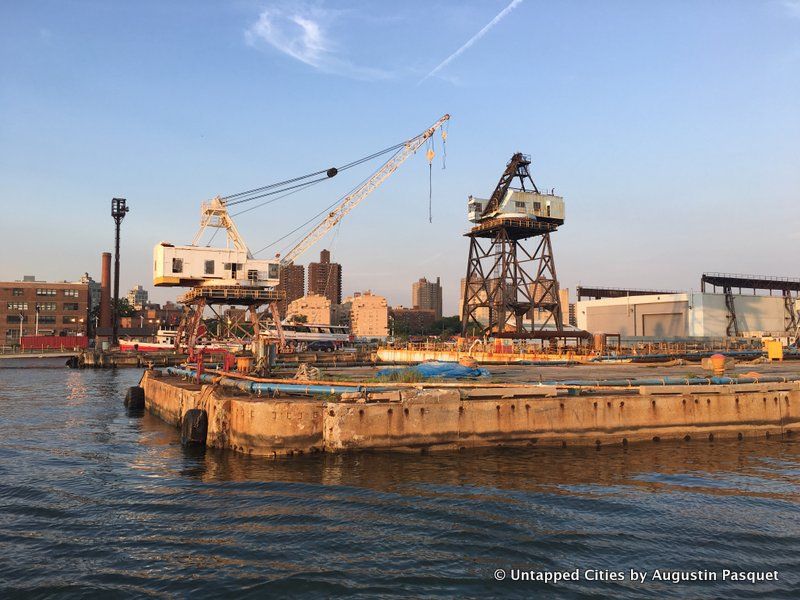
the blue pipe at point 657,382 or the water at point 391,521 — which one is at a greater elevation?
the blue pipe at point 657,382

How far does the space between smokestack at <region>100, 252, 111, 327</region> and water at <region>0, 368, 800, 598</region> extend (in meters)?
119

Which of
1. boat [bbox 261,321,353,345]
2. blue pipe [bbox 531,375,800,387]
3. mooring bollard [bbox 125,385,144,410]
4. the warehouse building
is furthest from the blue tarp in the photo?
the warehouse building

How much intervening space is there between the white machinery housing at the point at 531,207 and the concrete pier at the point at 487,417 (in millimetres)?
61561

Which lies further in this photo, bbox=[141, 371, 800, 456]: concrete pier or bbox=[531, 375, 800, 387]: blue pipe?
bbox=[531, 375, 800, 387]: blue pipe

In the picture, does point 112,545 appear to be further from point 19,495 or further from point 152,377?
point 152,377

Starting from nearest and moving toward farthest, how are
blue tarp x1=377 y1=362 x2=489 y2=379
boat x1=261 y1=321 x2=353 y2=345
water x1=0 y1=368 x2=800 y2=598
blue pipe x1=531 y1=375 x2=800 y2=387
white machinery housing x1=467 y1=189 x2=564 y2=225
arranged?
1. water x1=0 y1=368 x2=800 y2=598
2. blue pipe x1=531 y1=375 x2=800 y2=387
3. blue tarp x1=377 y1=362 x2=489 y2=379
4. white machinery housing x1=467 y1=189 x2=564 y2=225
5. boat x1=261 y1=321 x2=353 y2=345

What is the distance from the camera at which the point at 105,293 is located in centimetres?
13438

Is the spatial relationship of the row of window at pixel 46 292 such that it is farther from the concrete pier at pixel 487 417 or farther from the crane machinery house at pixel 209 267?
the concrete pier at pixel 487 417

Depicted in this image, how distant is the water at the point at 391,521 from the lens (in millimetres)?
12031

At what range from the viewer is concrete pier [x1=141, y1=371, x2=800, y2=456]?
73.3 ft

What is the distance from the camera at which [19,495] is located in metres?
18.1

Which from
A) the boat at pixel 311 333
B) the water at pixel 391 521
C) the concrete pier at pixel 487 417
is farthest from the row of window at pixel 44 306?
the water at pixel 391 521

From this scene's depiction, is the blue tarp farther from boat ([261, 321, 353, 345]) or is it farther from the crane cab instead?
boat ([261, 321, 353, 345])

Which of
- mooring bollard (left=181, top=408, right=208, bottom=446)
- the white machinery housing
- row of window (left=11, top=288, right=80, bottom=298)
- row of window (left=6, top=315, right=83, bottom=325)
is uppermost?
the white machinery housing
